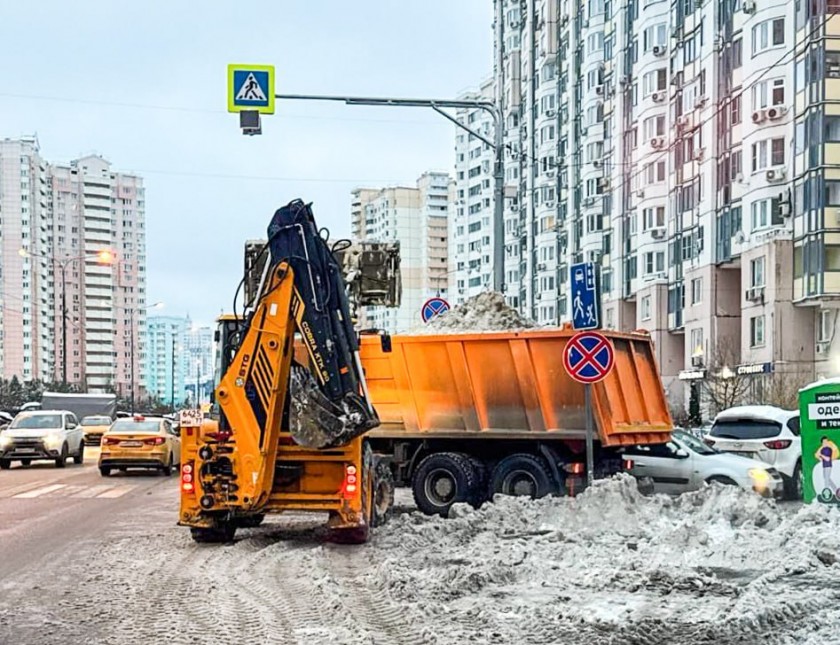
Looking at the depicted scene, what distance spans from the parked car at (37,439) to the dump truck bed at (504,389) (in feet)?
53.0

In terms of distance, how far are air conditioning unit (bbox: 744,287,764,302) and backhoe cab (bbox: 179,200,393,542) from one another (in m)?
38.4

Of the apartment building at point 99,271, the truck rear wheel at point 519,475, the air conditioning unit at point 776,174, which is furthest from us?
the apartment building at point 99,271

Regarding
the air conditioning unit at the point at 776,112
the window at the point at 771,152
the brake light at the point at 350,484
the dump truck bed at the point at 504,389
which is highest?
the air conditioning unit at the point at 776,112

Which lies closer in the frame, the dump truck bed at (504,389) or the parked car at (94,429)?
the dump truck bed at (504,389)

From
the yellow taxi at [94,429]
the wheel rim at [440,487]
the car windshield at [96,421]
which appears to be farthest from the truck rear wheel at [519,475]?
the car windshield at [96,421]

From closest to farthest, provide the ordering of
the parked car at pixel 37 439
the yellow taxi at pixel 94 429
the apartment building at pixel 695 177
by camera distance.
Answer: the parked car at pixel 37 439
the apartment building at pixel 695 177
the yellow taxi at pixel 94 429

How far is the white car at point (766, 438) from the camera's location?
65.5 feet

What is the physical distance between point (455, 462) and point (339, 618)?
810 cm

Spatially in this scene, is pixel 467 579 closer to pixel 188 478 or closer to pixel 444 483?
pixel 188 478

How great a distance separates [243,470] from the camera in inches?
498

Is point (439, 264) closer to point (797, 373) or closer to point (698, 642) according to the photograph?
point (797, 373)

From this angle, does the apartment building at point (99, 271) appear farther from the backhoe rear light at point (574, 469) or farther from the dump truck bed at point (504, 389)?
the backhoe rear light at point (574, 469)

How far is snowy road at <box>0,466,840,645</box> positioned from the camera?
7875 millimetres

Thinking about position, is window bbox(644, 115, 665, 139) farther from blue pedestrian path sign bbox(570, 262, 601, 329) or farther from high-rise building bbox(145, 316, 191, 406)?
high-rise building bbox(145, 316, 191, 406)
